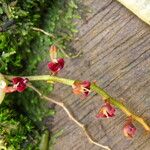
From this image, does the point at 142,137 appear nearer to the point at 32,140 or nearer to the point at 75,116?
the point at 75,116

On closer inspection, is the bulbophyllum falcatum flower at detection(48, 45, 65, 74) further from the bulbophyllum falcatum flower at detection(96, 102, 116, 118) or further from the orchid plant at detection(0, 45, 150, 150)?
the bulbophyllum falcatum flower at detection(96, 102, 116, 118)

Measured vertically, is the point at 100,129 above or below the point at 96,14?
below

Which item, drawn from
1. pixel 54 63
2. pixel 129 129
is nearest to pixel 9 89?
pixel 54 63

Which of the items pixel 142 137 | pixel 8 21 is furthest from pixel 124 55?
pixel 8 21

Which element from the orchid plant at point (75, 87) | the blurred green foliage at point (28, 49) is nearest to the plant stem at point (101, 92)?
the orchid plant at point (75, 87)

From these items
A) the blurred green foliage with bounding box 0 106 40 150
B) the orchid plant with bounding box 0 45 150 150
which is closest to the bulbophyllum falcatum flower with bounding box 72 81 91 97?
the orchid plant with bounding box 0 45 150 150
